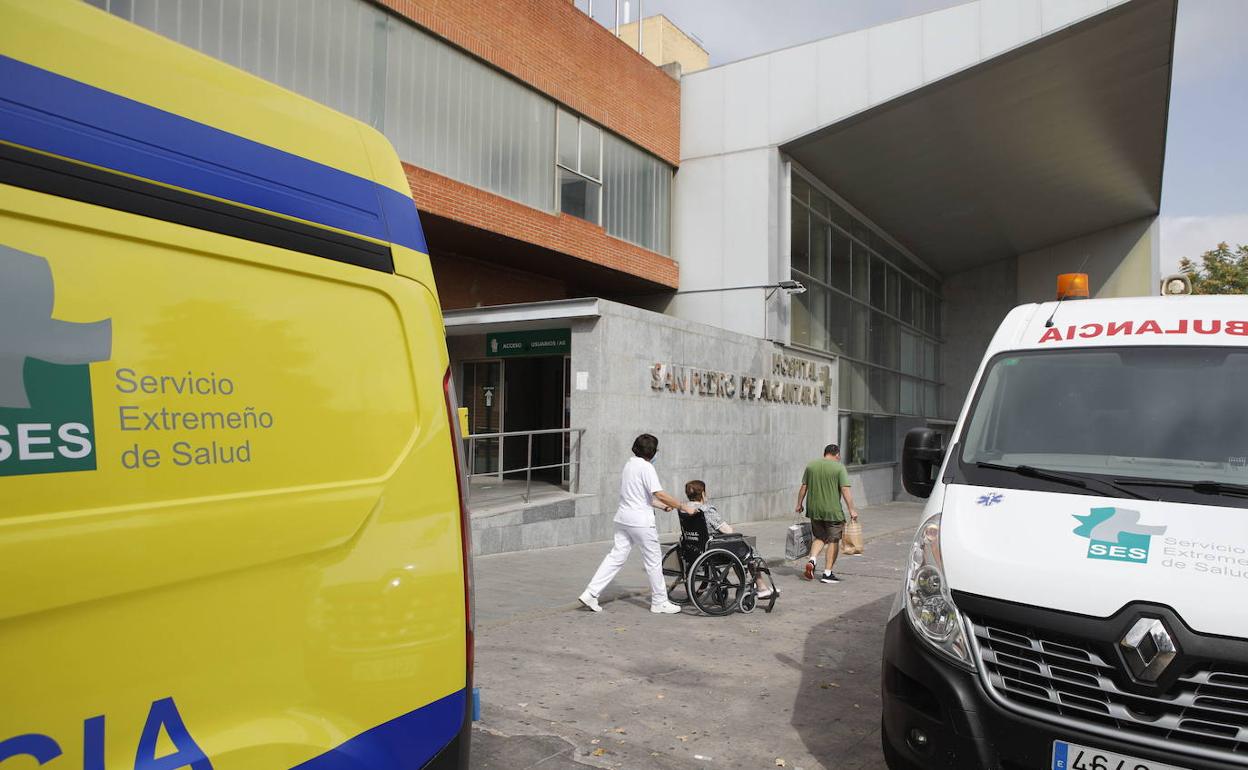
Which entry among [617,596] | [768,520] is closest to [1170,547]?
[617,596]

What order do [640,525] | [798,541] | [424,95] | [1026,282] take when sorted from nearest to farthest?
[640,525] < [798,541] < [424,95] < [1026,282]

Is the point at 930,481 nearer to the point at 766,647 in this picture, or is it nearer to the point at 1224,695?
the point at 1224,695

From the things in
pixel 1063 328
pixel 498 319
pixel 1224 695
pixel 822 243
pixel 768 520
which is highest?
pixel 822 243

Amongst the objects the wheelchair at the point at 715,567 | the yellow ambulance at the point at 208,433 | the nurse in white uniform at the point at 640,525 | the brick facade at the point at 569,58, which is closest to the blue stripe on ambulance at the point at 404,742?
the yellow ambulance at the point at 208,433

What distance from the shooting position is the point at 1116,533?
11.5ft

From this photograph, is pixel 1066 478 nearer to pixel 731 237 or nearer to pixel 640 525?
pixel 640 525

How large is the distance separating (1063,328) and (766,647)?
364cm

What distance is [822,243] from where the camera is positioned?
2375cm

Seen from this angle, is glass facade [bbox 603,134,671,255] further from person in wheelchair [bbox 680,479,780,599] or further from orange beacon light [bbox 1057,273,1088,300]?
orange beacon light [bbox 1057,273,1088,300]

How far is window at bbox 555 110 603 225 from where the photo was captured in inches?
706

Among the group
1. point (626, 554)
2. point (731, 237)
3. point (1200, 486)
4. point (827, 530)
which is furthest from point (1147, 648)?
point (731, 237)

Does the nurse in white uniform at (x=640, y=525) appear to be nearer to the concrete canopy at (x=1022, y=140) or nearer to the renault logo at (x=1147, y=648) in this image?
the renault logo at (x=1147, y=648)

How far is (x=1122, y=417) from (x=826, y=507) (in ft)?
20.6

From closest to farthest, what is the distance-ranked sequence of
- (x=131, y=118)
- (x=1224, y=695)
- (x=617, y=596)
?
(x=131, y=118) < (x=1224, y=695) < (x=617, y=596)
